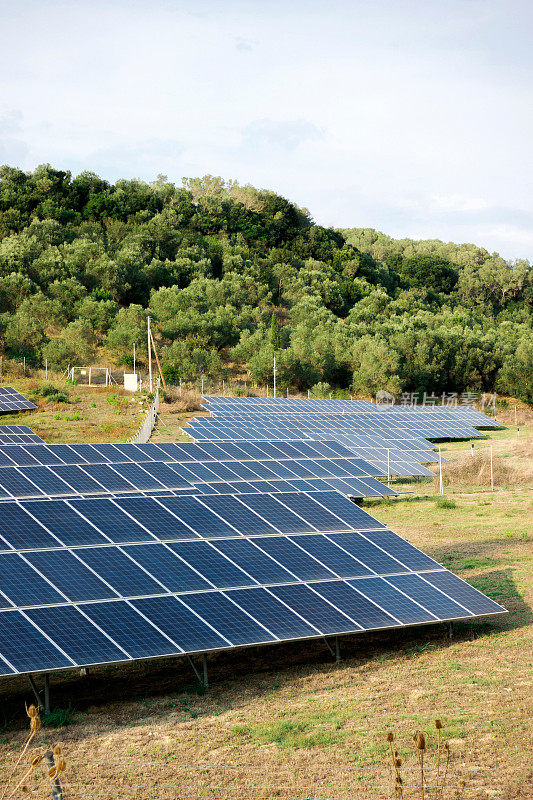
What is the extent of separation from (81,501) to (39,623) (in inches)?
164

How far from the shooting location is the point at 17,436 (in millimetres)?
37906

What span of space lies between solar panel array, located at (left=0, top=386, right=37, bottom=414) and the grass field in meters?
42.1

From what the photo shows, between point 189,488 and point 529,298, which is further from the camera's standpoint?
point 529,298

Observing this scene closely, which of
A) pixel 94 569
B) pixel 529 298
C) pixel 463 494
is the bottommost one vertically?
pixel 463 494

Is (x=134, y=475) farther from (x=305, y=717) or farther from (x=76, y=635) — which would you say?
(x=305, y=717)

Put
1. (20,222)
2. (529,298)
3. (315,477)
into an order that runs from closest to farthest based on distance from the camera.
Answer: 1. (315,477)
2. (20,222)
3. (529,298)

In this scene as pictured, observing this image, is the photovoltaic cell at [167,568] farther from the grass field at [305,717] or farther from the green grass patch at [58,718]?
the green grass patch at [58,718]

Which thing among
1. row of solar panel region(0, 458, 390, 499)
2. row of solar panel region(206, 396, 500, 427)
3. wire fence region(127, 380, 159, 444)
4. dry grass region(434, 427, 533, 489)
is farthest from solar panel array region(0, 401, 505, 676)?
row of solar panel region(206, 396, 500, 427)

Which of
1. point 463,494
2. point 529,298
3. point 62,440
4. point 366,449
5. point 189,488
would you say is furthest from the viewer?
point 529,298

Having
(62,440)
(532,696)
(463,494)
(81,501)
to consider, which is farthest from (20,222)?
(532,696)

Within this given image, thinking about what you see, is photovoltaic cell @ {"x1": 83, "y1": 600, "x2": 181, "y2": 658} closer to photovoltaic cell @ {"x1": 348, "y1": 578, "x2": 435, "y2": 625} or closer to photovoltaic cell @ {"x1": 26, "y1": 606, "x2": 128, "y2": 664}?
photovoltaic cell @ {"x1": 26, "y1": 606, "x2": 128, "y2": 664}

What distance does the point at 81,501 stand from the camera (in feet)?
52.2

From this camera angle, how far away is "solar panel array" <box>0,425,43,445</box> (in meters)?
37.1

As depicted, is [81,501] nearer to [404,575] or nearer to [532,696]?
[404,575]
